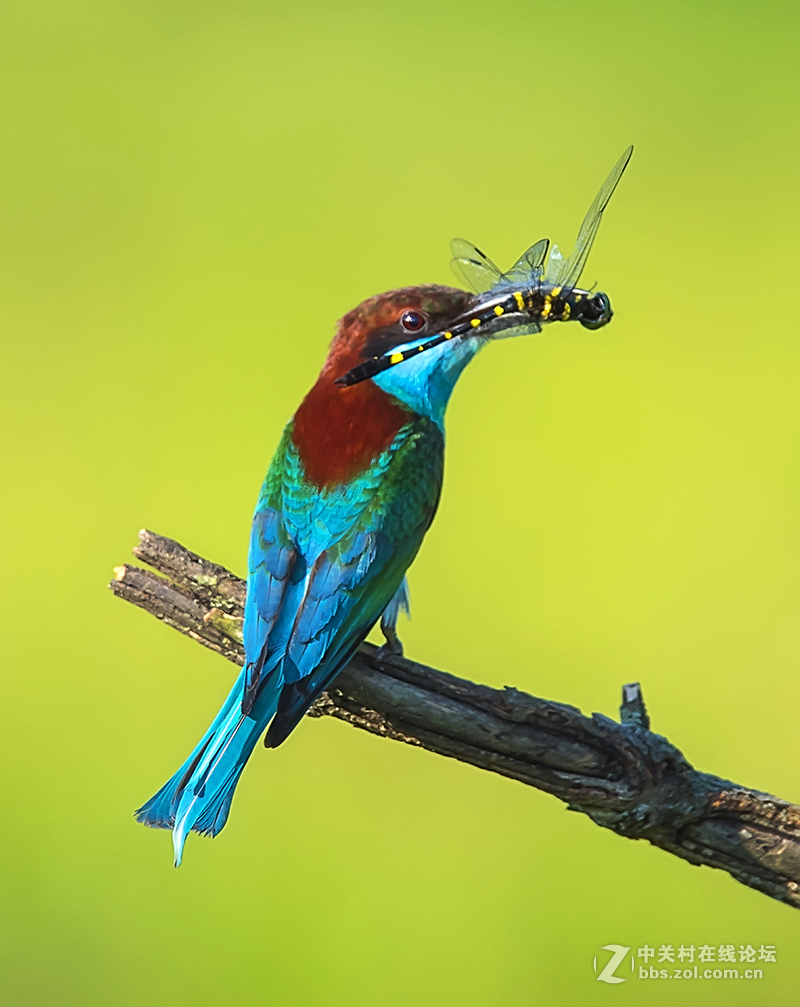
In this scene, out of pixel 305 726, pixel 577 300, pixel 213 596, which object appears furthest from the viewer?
pixel 305 726

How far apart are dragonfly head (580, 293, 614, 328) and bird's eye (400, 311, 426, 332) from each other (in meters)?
0.39

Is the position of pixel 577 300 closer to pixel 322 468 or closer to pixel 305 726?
pixel 322 468

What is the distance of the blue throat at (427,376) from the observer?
2484 millimetres

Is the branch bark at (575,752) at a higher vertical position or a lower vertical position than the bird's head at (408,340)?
lower

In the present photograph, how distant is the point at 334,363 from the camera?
253 cm

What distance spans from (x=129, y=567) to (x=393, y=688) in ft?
1.58

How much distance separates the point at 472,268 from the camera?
277cm

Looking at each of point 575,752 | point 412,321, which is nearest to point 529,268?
point 412,321

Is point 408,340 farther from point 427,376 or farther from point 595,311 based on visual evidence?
point 595,311

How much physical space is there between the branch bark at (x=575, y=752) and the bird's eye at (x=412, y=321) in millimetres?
663

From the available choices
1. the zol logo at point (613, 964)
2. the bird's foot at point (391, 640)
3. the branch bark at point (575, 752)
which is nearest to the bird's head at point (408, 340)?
the bird's foot at point (391, 640)

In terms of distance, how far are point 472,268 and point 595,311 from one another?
0.29m

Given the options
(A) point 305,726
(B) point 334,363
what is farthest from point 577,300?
(A) point 305,726

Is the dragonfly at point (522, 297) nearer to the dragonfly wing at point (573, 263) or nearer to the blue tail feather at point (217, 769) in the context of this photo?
the dragonfly wing at point (573, 263)
